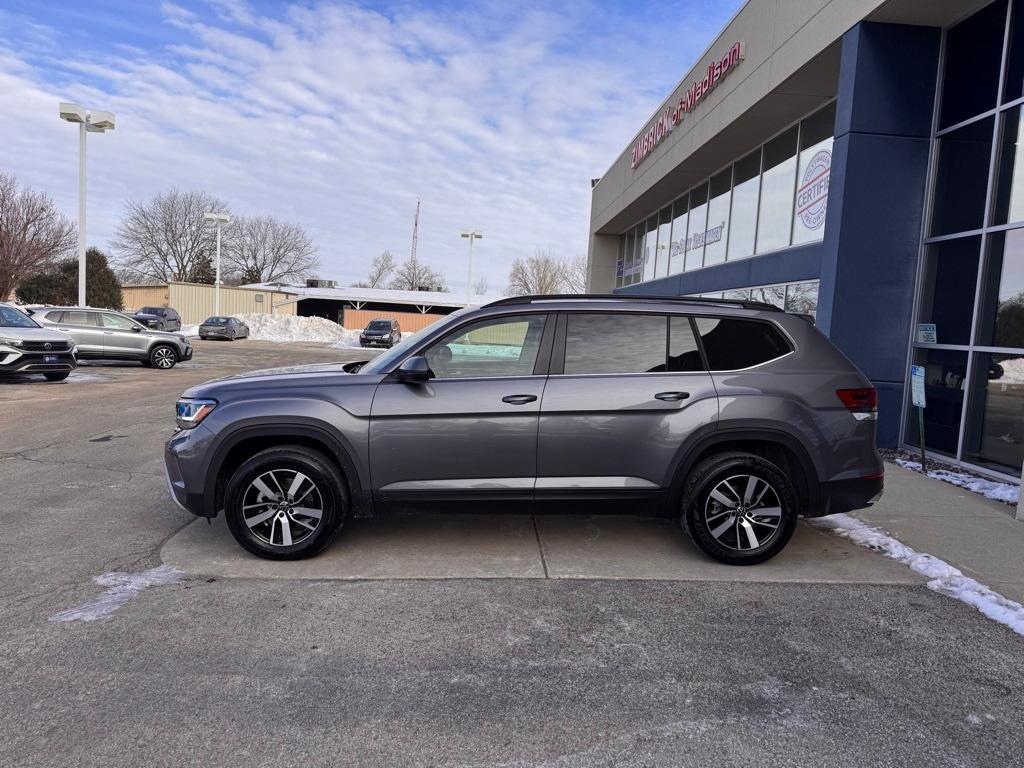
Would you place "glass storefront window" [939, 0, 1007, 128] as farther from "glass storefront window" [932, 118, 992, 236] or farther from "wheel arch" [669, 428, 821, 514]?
"wheel arch" [669, 428, 821, 514]

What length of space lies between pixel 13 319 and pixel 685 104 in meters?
15.2

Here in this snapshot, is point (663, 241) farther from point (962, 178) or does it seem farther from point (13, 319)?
point (13, 319)

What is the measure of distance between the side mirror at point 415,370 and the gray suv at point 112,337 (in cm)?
1664

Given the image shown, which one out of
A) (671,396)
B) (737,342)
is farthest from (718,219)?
(671,396)

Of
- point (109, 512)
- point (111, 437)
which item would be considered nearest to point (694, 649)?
point (109, 512)

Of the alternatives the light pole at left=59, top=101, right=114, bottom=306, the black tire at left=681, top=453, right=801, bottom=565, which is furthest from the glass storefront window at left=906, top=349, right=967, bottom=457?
the light pole at left=59, top=101, right=114, bottom=306

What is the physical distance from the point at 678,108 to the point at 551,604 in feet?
47.9

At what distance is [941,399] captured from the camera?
27.5ft

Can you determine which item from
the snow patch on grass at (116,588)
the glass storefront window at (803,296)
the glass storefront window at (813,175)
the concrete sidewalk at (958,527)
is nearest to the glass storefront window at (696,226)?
the glass storefront window at (813,175)

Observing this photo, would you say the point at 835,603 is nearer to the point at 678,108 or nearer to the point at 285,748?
the point at 285,748

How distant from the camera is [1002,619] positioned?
12.5 feet

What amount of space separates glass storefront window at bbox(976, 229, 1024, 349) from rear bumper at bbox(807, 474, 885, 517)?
4.21 meters

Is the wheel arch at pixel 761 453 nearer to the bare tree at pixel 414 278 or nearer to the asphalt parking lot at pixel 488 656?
the asphalt parking lot at pixel 488 656

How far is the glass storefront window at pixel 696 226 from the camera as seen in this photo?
55.9 feet
